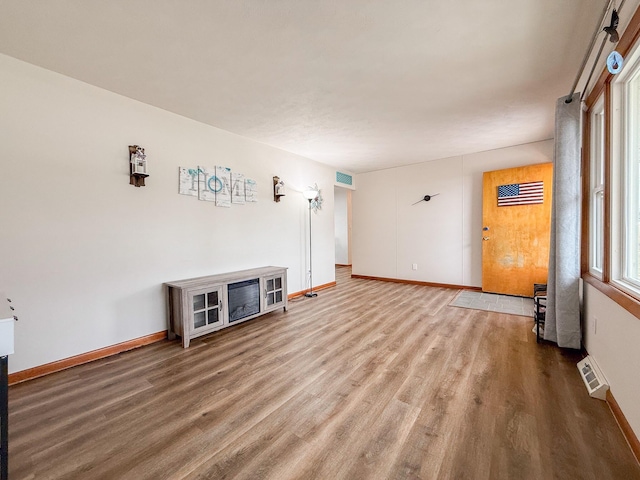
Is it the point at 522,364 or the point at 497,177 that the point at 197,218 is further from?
the point at 497,177

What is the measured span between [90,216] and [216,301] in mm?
1410

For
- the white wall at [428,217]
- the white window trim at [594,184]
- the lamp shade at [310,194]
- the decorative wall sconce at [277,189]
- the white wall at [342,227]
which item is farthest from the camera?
the white wall at [342,227]

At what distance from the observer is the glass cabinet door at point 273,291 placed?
3639 millimetres

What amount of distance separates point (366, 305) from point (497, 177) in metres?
3.11

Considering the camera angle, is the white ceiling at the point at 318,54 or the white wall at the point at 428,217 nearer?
→ the white ceiling at the point at 318,54

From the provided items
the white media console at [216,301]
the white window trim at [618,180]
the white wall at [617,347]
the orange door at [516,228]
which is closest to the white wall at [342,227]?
the orange door at [516,228]

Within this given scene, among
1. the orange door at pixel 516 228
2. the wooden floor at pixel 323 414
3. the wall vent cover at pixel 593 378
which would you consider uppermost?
the orange door at pixel 516 228

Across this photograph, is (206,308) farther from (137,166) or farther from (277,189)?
(277,189)

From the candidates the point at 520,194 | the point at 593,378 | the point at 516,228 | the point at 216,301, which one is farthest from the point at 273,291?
the point at 520,194

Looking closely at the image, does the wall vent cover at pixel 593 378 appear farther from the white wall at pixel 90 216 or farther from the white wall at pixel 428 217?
the white wall at pixel 90 216

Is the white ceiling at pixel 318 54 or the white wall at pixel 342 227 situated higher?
the white ceiling at pixel 318 54

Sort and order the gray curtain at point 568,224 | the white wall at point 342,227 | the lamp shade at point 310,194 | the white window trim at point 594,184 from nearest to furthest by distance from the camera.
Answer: the white window trim at point 594,184, the gray curtain at point 568,224, the lamp shade at point 310,194, the white wall at point 342,227

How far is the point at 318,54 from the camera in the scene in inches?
82.3

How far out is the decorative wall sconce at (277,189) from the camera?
13.9ft
